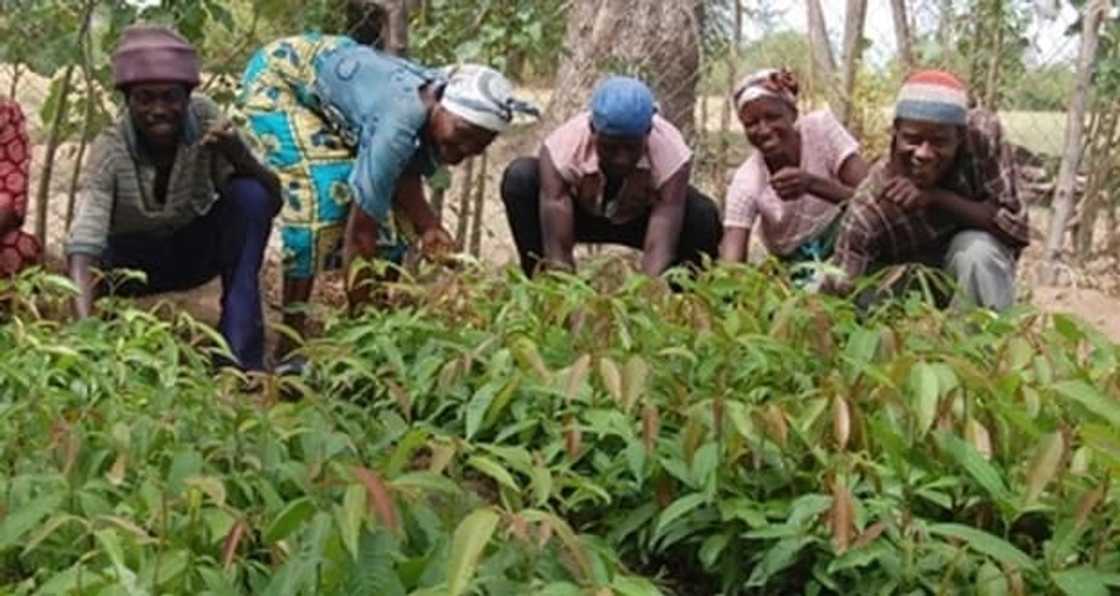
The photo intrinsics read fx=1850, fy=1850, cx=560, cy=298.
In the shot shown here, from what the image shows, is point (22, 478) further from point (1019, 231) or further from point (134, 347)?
point (1019, 231)

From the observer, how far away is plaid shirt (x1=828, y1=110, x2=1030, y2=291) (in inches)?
161

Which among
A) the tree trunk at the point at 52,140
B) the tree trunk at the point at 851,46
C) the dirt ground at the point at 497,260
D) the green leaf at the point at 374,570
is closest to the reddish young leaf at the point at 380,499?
→ the green leaf at the point at 374,570

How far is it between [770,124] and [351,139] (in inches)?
41.1

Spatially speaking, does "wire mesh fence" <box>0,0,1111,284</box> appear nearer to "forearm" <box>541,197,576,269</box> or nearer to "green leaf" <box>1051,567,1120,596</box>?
"forearm" <box>541,197,576,269</box>

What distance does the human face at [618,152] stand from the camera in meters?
4.37

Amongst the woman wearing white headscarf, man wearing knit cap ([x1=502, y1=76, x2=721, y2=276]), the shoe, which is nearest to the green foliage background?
the shoe

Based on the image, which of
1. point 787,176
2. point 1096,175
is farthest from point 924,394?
point 1096,175

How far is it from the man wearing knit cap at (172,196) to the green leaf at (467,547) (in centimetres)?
207

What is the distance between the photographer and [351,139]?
4500mm

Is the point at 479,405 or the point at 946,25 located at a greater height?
the point at 946,25

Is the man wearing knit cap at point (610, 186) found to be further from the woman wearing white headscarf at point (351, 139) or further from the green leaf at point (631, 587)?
the green leaf at point (631, 587)

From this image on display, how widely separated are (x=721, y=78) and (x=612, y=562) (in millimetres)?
4952

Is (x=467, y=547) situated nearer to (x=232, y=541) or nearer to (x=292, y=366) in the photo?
(x=232, y=541)

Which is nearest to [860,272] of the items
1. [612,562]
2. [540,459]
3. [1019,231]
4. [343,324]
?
[1019,231]
